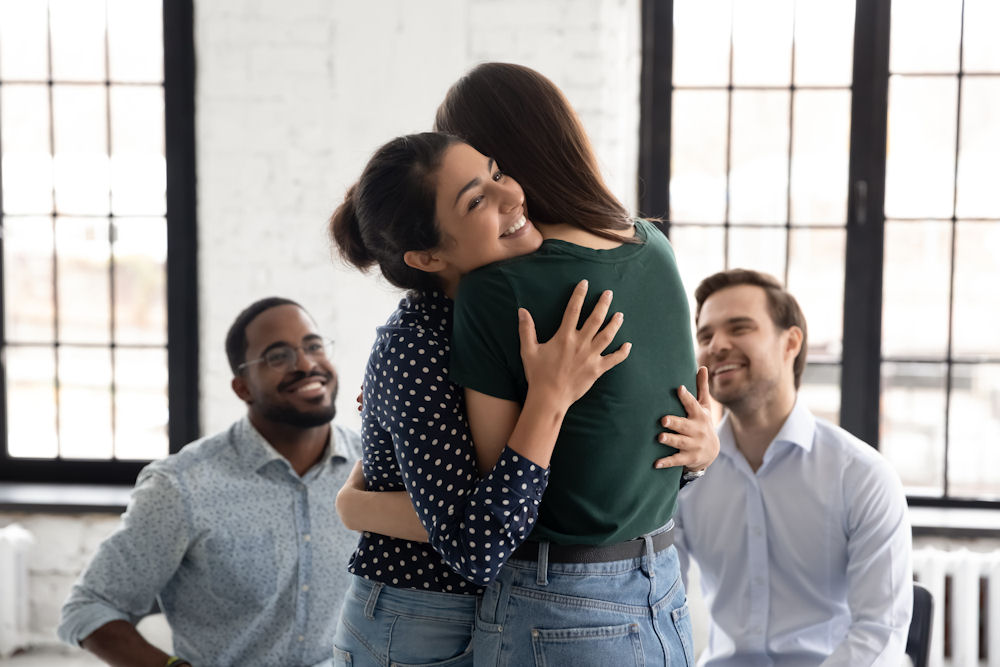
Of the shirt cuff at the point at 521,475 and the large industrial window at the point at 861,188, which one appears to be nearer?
the shirt cuff at the point at 521,475

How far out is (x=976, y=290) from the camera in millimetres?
3482

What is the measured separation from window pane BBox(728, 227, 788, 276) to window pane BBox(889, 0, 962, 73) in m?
0.68

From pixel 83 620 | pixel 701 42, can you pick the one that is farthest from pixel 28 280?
pixel 701 42

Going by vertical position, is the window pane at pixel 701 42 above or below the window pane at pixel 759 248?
above

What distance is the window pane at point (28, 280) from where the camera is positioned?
3.66m

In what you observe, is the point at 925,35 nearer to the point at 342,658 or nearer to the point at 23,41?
the point at 342,658

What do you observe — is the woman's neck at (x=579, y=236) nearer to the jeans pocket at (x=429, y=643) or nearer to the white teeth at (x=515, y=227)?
the white teeth at (x=515, y=227)

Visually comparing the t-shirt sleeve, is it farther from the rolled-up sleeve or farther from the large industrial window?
the large industrial window

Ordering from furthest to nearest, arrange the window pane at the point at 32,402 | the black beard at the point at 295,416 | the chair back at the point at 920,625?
the window pane at the point at 32,402
the black beard at the point at 295,416
the chair back at the point at 920,625

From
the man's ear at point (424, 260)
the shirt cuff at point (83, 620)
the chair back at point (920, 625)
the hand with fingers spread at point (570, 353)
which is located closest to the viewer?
the hand with fingers spread at point (570, 353)

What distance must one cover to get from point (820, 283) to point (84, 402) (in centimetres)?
268

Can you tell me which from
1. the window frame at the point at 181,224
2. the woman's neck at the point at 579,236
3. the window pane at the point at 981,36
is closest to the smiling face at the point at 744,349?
the woman's neck at the point at 579,236

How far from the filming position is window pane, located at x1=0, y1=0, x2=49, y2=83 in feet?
11.8

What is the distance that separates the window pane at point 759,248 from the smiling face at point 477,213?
246 centimetres
